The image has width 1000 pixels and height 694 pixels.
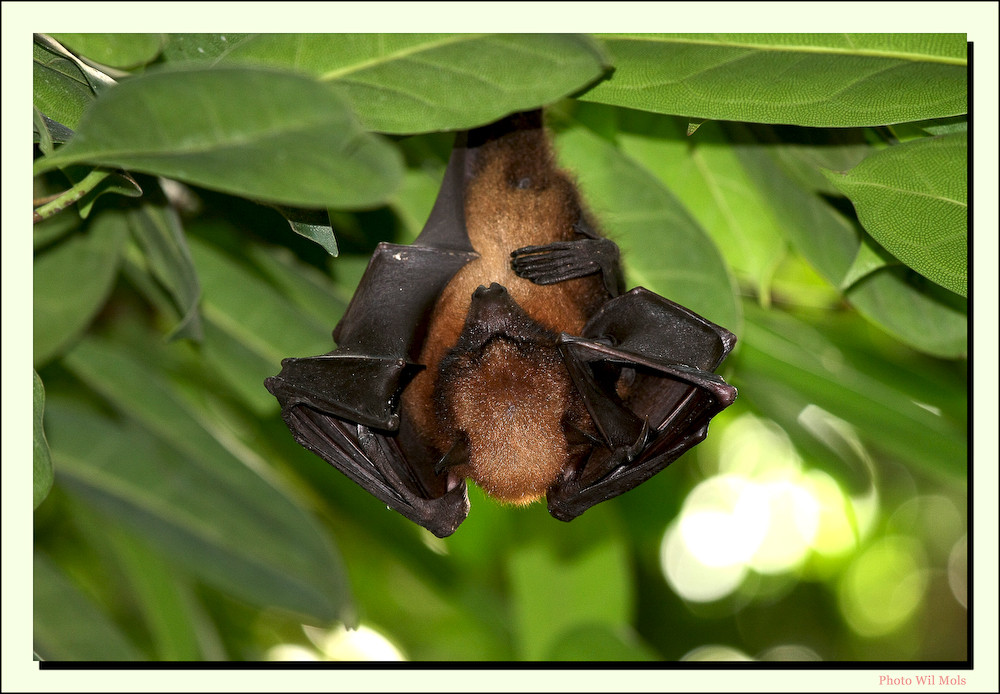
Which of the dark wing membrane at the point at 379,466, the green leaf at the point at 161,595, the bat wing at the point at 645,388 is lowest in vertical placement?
the green leaf at the point at 161,595

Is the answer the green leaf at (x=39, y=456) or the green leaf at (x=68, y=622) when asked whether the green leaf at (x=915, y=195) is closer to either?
the green leaf at (x=39, y=456)

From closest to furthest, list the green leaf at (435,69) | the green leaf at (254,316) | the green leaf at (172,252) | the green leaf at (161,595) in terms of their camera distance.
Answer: the green leaf at (435,69) < the green leaf at (172,252) < the green leaf at (254,316) < the green leaf at (161,595)

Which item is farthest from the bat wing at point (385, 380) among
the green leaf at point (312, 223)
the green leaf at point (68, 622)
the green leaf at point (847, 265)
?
the green leaf at point (68, 622)


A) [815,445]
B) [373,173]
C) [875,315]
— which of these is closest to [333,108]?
[373,173]

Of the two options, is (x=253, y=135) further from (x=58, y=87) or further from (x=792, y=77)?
(x=792, y=77)

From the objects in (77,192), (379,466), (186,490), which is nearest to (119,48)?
(77,192)

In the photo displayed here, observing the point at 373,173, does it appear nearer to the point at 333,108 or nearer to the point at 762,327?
the point at 333,108

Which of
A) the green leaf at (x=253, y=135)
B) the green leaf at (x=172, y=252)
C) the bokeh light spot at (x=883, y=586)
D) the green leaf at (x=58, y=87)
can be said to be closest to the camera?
the green leaf at (x=253, y=135)
